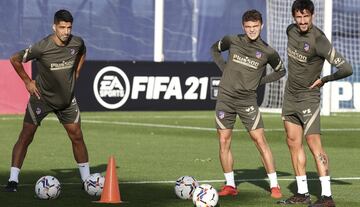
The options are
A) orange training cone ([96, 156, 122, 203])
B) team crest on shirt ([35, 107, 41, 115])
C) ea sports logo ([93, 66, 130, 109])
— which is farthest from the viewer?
ea sports logo ([93, 66, 130, 109])

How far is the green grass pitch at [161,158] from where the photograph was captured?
1412cm

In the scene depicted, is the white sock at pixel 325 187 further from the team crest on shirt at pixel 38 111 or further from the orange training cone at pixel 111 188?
the team crest on shirt at pixel 38 111

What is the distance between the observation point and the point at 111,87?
3284 centimetres

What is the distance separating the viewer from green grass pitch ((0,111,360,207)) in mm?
14125

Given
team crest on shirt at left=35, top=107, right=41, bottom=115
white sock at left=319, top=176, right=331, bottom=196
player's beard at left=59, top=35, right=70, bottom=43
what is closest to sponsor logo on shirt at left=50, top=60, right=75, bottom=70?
player's beard at left=59, top=35, right=70, bottom=43

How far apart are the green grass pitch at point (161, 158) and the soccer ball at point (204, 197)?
17.8 inches

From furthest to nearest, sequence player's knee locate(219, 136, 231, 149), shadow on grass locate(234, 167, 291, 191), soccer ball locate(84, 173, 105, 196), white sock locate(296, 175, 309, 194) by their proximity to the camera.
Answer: shadow on grass locate(234, 167, 291, 191) < player's knee locate(219, 136, 231, 149) < soccer ball locate(84, 173, 105, 196) < white sock locate(296, 175, 309, 194)

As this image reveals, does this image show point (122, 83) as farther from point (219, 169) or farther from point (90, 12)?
point (219, 169)

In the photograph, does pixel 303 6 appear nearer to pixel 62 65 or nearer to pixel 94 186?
pixel 94 186

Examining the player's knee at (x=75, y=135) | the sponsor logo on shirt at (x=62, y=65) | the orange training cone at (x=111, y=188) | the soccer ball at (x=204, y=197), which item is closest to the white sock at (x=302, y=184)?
the soccer ball at (x=204, y=197)

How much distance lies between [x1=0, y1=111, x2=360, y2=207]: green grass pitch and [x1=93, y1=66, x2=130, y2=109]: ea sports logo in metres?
1.29

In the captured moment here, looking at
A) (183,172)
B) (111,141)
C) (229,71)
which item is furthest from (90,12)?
(229,71)

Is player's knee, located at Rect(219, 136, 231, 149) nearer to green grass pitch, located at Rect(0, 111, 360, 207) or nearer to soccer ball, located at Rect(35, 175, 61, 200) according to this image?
green grass pitch, located at Rect(0, 111, 360, 207)

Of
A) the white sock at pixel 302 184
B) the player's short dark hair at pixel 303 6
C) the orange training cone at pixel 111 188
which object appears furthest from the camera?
the white sock at pixel 302 184
